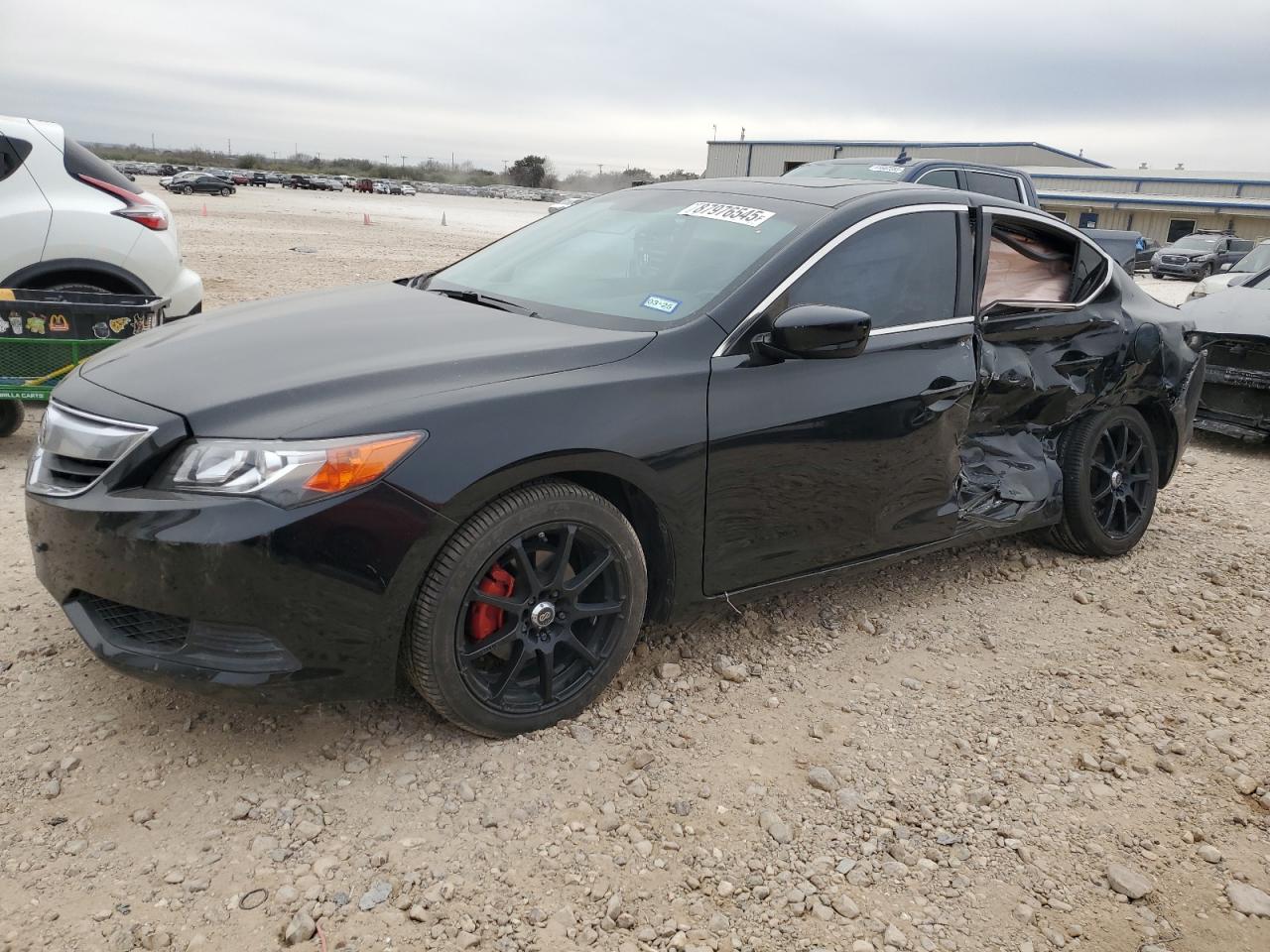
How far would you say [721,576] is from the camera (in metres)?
3.23

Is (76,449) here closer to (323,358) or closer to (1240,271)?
(323,358)

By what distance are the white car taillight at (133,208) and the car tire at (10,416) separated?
1.48 meters

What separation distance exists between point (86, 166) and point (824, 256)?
17.6 feet

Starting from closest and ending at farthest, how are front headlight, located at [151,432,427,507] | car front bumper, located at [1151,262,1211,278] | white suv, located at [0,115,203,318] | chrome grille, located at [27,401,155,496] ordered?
front headlight, located at [151,432,427,507], chrome grille, located at [27,401,155,496], white suv, located at [0,115,203,318], car front bumper, located at [1151,262,1211,278]

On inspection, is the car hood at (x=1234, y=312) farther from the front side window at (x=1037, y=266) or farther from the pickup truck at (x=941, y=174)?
the front side window at (x=1037, y=266)

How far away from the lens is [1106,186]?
173 ft

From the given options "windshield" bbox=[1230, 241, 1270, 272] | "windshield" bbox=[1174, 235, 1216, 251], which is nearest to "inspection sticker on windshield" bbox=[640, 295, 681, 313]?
"windshield" bbox=[1230, 241, 1270, 272]

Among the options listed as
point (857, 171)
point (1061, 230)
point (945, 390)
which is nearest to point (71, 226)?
point (945, 390)

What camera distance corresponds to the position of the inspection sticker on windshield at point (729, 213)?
141 inches

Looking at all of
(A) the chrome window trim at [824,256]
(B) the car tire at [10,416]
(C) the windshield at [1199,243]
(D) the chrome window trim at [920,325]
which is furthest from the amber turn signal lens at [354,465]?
(C) the windshield at [1199,243]

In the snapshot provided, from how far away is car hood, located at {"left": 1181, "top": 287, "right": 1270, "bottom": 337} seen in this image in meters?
7.43

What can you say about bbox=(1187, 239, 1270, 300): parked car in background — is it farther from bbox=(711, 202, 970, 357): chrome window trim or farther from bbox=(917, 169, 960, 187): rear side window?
bbox=(711, 202, 970, 357): chrome window trim

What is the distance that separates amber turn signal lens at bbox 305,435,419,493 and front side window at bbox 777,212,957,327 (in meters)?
1.43

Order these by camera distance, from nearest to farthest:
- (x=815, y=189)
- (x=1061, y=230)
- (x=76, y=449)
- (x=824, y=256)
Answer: (x=76, y=449) < (x=824, y=256) < (x=815, y=189) < (x=1061, y=230)
